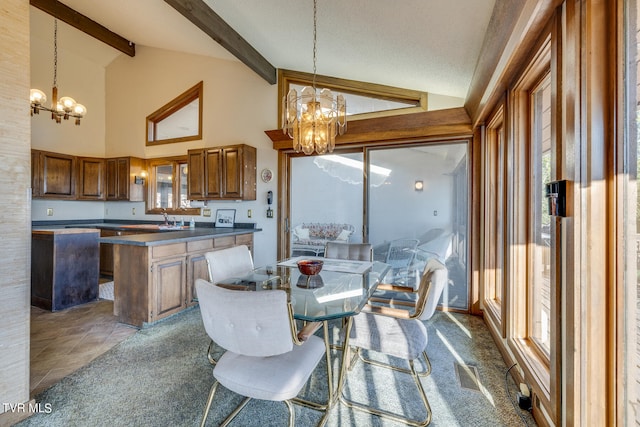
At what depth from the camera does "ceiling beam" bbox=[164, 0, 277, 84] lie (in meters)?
2.81

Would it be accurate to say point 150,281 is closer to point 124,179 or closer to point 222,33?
point 222,33

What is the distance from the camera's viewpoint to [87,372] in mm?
1989

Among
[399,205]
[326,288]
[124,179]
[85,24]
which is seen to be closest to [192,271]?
[326,288]

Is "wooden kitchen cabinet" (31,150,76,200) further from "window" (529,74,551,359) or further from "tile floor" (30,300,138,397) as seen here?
"window" (529,74,551,359)

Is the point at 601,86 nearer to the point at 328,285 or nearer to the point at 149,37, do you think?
the point at 328,285

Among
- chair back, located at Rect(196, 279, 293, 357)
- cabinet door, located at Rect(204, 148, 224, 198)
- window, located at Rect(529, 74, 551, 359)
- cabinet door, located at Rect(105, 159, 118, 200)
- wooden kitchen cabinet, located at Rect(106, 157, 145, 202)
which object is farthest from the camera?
cabinet door, located at Rect(105, 159, 118, 200)

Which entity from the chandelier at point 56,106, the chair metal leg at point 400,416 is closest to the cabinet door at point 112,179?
the chandelier at point 56,106

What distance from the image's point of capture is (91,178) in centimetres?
494

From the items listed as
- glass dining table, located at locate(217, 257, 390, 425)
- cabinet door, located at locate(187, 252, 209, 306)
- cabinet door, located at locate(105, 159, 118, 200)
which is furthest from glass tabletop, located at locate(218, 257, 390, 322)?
cabinet door, located at locate(105, 159, 118, 200)

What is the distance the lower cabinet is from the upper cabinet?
1.17 meters

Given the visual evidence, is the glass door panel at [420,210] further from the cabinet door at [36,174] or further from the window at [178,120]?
the cabinet door at [36,174]

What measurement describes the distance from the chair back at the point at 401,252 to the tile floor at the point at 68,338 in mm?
3007

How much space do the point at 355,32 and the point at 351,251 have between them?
81.3 inches

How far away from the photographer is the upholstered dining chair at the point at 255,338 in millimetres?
1086
